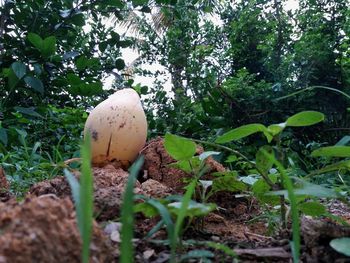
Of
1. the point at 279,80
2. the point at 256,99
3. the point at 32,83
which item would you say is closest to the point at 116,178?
the point at 32,83

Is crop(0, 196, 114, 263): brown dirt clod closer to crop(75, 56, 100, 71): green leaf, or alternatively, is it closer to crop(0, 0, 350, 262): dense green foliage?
crop(0, 0, 350, 262): dense green foliage

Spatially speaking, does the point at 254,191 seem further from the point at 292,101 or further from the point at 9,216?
the point at 292,101

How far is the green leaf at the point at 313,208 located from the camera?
2.39 ft

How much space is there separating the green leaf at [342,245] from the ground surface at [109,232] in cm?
2

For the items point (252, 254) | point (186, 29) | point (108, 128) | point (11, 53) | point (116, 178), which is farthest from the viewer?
point (186, 29)

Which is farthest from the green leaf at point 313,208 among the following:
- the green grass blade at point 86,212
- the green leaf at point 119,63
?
the green leaf at point 119,63

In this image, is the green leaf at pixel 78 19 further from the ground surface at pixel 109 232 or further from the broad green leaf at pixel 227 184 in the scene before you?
the broad green leaf at pixel 227 184

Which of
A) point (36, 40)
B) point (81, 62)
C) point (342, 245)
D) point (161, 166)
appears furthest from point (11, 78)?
point (342, 245)

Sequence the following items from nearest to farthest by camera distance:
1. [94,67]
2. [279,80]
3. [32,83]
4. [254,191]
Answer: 1. [254,191]
2. [32,83]
3. [94,67]
4. [279,80]

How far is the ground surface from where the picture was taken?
378 mm

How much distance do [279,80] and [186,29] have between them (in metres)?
2.47

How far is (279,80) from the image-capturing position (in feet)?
10.3

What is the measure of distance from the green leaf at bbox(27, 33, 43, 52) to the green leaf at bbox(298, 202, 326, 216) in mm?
1508

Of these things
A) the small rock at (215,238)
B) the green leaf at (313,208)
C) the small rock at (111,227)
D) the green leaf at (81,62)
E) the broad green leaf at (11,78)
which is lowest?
the small rock at (215,238)
